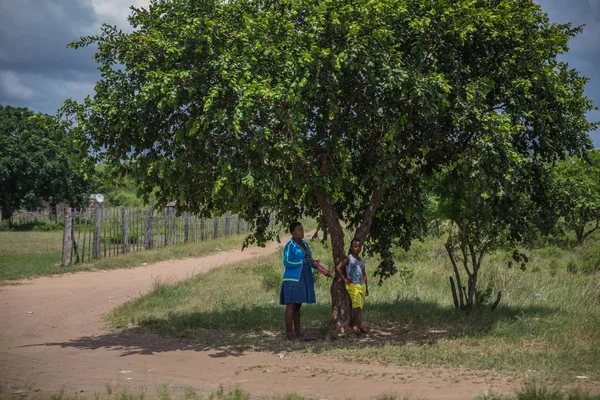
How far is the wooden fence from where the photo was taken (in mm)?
18984

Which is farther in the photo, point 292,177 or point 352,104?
point 352,104

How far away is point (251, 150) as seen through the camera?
8719 millimetres

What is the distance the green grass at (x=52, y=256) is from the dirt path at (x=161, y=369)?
210 inches

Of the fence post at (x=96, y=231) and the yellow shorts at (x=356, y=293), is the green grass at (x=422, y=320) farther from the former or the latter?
the fence post at (x=96, y=231)

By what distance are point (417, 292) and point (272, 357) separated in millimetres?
6318

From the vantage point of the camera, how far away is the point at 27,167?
37031 mm

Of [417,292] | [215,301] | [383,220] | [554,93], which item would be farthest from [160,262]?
[554,93]

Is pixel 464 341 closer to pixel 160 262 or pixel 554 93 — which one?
pixel 554 93

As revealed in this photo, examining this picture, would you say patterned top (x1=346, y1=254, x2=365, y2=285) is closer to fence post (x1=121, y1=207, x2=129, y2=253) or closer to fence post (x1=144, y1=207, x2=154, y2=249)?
fence post (x1=121, y1=207, x2=129, y2=253)

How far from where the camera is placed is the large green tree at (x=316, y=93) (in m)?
8.45

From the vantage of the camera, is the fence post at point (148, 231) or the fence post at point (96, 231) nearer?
the fence post at point (96, 231)

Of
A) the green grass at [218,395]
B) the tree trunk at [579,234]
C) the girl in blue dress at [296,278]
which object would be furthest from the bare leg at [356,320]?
the tree trunk at [579,234]

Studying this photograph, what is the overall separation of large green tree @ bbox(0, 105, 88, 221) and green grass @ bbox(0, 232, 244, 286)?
8.92 metres

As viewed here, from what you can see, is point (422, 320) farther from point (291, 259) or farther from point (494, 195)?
point (291, 259)
